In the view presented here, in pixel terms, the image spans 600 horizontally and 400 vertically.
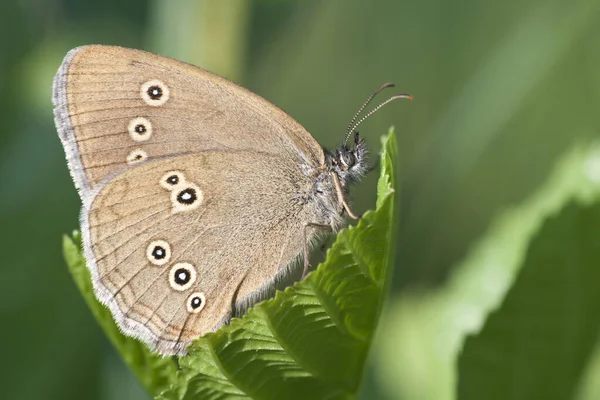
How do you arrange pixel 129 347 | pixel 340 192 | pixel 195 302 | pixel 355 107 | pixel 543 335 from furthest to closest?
pixel 355 107, pixel 340 192, pixel 195 302, pixel 543 335, pixel 129 347

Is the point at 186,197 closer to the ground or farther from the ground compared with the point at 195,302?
farther from the ground

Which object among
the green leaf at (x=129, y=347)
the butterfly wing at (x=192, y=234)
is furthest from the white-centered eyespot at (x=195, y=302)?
the green leaf at (x=129, y=347)

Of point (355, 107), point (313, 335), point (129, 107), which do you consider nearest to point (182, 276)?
point (129, 107)

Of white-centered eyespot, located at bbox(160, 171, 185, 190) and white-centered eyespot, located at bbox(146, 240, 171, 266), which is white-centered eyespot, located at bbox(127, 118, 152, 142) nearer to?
white-centered eyespot, located at bbox(160, 171, 185, 190)

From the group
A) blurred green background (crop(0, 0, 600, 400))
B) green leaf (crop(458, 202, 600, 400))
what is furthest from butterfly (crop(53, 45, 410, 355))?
blurred green background (crop(0, 0, 600, 400))

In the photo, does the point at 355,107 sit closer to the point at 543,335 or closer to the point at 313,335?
the point at 543,335

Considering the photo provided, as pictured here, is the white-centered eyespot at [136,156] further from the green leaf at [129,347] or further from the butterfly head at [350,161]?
the butterfly head at [350,161]

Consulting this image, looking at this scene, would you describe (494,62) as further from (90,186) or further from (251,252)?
(90,186)
